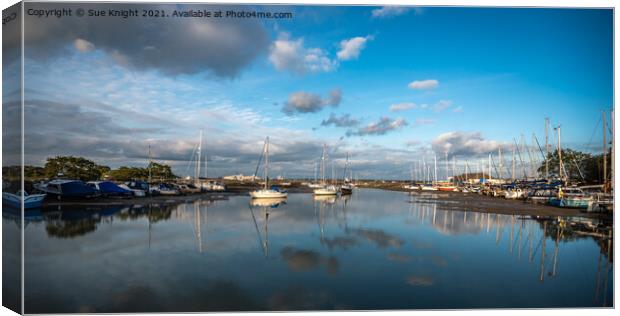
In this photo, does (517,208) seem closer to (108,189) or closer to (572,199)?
(572,199)

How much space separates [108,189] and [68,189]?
18.4 feet

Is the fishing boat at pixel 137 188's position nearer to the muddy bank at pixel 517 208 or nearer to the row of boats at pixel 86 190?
the row of boats at pixel 86 190

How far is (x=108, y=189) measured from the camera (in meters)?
37.4

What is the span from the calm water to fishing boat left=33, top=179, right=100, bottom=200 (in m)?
12.2

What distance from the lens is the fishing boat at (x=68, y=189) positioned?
3005cm

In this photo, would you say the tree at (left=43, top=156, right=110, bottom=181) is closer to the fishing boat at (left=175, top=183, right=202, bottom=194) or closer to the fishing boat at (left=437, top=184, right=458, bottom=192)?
the fishing boat at (left=175, top=183, right=202, bottom=194)

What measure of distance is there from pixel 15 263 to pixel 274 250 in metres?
7.47

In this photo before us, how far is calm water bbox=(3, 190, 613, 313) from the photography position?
815 cm

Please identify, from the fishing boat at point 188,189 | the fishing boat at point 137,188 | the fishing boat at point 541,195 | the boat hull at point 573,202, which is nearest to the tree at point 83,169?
the fishing boat at point 137,188

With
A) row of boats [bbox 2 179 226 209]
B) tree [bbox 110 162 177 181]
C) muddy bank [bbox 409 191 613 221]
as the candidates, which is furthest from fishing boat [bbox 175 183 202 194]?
muddy bank [bbox 409 191 613 221]

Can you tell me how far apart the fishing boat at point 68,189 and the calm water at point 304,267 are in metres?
12.2

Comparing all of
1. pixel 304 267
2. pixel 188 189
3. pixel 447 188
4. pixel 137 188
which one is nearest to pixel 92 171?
pixel 137 188

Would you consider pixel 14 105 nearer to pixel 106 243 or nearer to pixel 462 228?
pixel 106 243

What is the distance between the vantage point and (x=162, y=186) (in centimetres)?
4744
